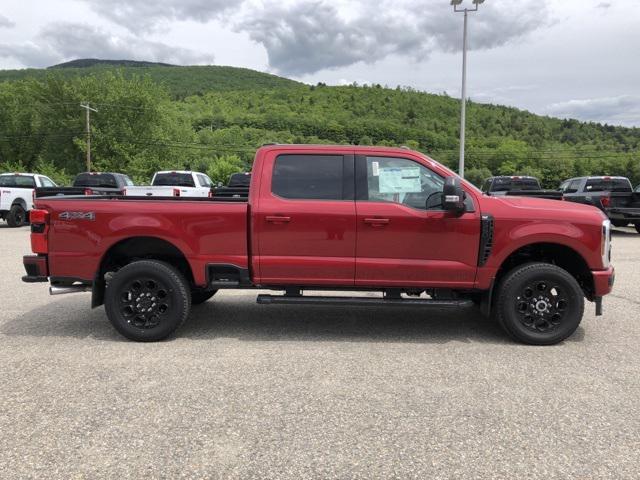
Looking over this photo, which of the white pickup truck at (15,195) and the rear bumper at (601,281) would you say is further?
the white pickup truck at (15,195)

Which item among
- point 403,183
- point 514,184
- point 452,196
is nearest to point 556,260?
point 452,196

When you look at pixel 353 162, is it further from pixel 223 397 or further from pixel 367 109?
pixel 367 109

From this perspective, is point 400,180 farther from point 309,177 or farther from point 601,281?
point 601,281

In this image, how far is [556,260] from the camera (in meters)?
5.48

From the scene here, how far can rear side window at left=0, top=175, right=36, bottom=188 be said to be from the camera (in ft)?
58.1

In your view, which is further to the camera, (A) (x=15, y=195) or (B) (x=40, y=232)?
(A) (x=15, y=195)

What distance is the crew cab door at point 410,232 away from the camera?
492 cm

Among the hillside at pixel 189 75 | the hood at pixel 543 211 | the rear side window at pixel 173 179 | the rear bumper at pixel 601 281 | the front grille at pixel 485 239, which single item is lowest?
the rear bumper at pixel 601 281

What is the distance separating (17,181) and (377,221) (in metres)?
17.0

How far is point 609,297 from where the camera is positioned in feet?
23.7

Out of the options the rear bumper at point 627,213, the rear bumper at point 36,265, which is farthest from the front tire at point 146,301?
the rear bumper at point 627,213

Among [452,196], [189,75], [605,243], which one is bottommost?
[605,243]

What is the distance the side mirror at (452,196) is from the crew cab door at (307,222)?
0.86 metres

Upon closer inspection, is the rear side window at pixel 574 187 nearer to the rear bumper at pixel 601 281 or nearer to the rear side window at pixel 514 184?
the rear side window at pixel 514 184
